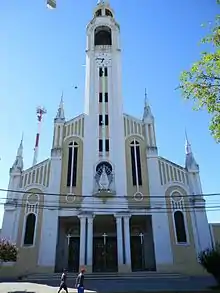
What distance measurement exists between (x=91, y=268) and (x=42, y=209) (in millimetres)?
6683

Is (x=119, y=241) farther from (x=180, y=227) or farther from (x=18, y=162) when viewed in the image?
(x=18, y=162)

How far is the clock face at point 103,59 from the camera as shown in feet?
109

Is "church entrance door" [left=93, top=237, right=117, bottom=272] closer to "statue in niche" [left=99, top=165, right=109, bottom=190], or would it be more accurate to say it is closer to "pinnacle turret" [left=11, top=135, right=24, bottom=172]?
"statue in niche" [left=99, top=165, right=109, bottom=190]

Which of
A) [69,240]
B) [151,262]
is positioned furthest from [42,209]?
[151,262]

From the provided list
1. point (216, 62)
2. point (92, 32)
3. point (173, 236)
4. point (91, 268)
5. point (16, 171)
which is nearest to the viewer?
point (216, 62)

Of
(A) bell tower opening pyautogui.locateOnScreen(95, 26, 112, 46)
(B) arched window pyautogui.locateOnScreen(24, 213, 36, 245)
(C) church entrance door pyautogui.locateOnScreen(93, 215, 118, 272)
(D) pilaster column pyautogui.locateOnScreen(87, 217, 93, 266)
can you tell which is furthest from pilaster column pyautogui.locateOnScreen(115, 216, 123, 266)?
(A) bell tower opening pyautogui.locateOnScreen(95, 26, 112, 46)

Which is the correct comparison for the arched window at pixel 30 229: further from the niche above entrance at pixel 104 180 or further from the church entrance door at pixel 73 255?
the niche above entrance at pixel 104 180

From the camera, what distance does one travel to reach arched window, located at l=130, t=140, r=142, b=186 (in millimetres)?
26594

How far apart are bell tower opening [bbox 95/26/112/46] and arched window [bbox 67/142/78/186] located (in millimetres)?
15882

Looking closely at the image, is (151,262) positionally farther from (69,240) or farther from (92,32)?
(92,32)

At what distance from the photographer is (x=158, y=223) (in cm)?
2453

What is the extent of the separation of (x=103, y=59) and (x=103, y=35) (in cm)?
574

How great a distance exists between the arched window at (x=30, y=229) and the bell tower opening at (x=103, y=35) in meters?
23.5

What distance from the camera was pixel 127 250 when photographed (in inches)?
917
